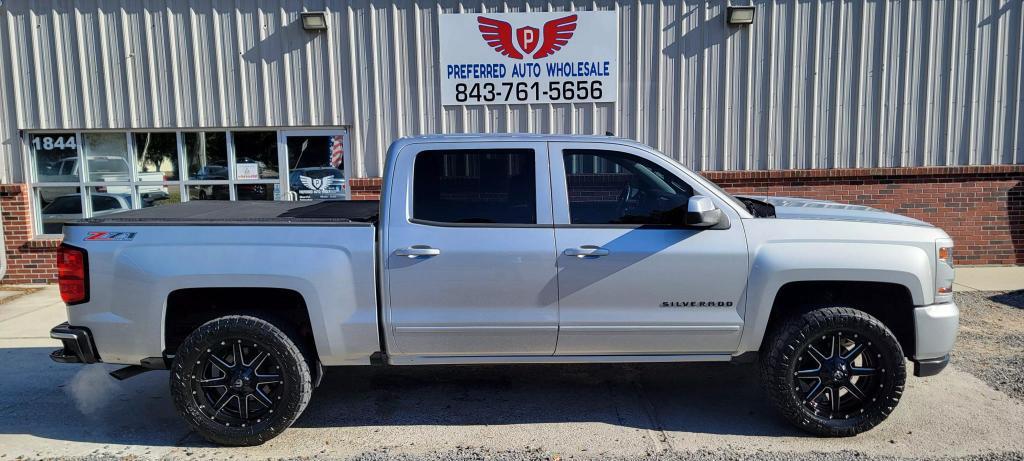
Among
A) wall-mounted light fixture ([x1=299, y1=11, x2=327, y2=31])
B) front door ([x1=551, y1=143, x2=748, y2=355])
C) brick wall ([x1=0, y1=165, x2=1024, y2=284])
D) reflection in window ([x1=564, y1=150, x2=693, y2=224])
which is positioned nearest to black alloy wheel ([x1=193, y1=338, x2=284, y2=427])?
front door ([x1=551, y1=143, x2=748, y2=355])

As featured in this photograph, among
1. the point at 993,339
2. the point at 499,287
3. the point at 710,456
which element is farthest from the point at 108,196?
the point at 993,339

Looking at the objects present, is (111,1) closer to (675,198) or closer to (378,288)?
(378,288)

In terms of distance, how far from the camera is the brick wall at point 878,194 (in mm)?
8945

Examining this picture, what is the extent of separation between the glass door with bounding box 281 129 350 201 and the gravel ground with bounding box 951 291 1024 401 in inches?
287

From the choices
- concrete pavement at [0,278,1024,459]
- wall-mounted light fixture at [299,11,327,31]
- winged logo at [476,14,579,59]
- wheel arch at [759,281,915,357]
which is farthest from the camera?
winged logo at [476,14,579,59]

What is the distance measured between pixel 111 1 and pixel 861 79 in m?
10.2

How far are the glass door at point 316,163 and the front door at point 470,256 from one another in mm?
5325

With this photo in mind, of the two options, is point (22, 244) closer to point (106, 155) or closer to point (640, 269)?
point (106, 155)

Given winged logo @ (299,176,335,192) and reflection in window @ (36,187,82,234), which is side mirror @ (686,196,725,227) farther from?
reflection in window @ (36,187,82,234)

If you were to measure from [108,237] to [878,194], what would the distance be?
29.6ft

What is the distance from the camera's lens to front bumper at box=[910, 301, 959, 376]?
391 centimetres

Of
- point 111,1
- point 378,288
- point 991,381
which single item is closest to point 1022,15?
point 991,381

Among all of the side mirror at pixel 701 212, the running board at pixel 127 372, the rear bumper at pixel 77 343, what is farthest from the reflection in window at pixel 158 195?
the side mirror at pixel 701 212

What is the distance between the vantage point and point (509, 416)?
4383 millimetres
